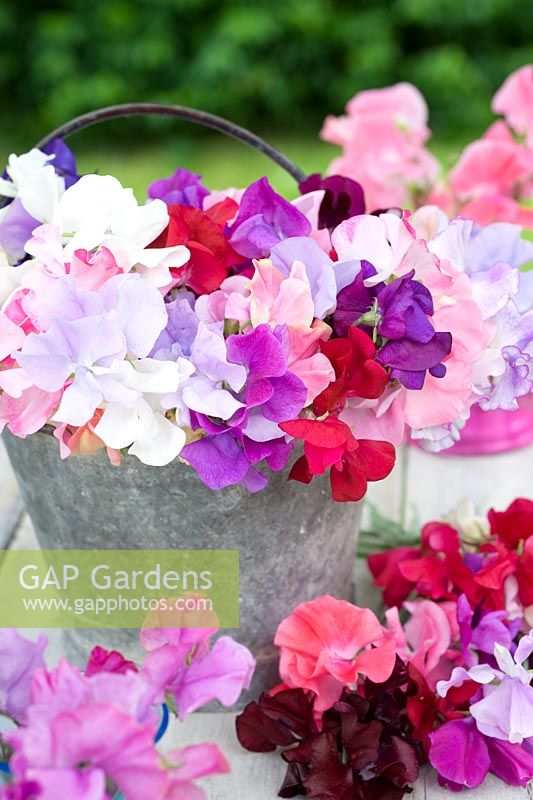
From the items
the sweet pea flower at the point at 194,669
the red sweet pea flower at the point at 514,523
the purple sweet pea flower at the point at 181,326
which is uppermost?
the purple sweet pea flower at the point at 181,326

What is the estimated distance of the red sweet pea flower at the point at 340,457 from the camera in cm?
78

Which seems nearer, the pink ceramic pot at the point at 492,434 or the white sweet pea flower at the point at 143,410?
the white sweet pea flower at the point at 143,410

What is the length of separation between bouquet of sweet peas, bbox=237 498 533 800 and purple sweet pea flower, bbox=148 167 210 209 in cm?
39

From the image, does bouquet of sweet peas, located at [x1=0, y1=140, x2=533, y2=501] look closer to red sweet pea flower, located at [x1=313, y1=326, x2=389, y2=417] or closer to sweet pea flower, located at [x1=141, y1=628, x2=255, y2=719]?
red sweet pea flower, located at [x1=313, y1=326, x2=389, y2=417]

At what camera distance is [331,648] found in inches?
36.7

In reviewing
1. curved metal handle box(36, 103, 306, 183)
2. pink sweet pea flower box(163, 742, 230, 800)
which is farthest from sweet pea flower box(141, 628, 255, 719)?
curved metal handle box(36, 103, 306, 183)

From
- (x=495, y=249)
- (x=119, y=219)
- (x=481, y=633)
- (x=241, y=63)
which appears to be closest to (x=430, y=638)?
(x=481, y=633)

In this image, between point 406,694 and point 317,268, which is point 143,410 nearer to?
point 317,268

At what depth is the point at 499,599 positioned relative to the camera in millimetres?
1004

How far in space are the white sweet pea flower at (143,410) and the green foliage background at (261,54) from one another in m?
2.87

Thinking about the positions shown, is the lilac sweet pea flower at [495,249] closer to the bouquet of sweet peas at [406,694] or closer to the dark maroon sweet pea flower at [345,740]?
the bouquet of sweet peas at [406,694]

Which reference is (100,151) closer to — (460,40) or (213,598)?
(460,40)

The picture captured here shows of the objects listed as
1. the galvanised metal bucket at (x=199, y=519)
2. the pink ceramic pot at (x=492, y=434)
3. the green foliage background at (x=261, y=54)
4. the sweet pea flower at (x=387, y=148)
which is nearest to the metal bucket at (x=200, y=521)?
the galvanised metal bucket at (x=199, y=519)

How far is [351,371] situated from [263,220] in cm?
16
